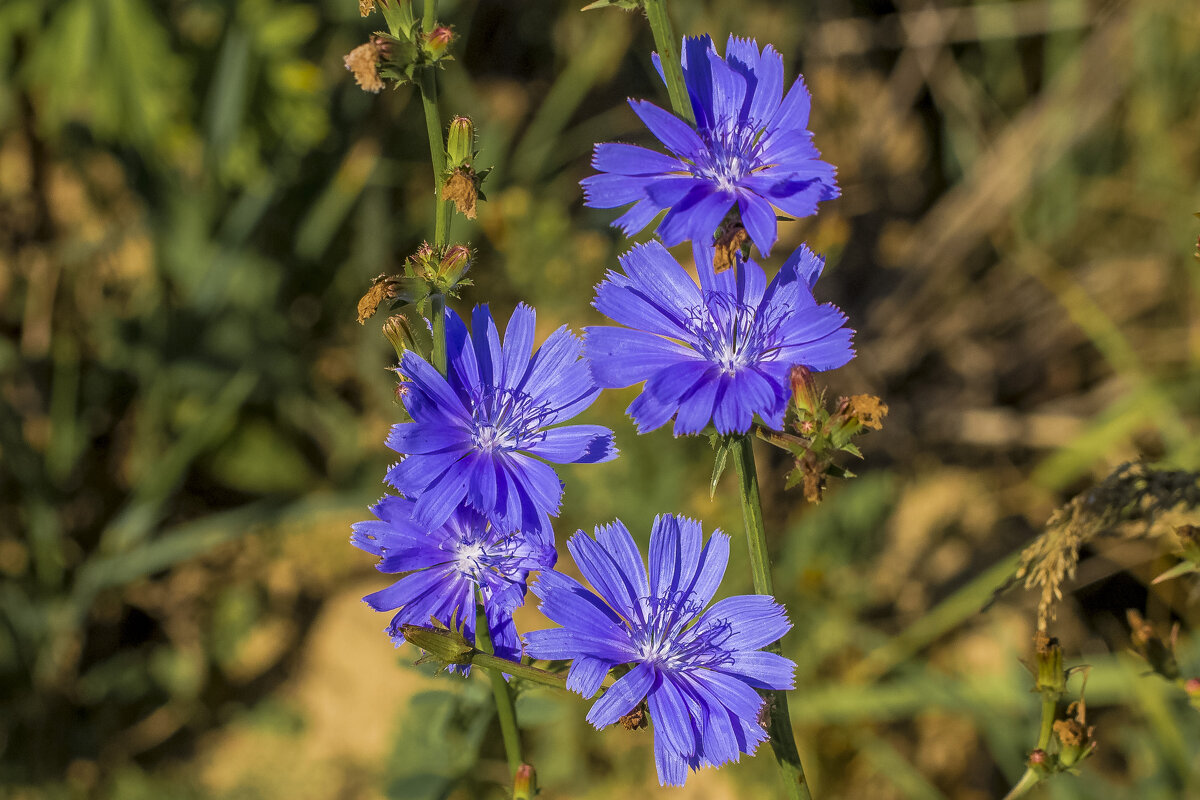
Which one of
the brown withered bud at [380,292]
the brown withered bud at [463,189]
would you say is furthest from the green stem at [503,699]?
the brown withered bud at [463,189]

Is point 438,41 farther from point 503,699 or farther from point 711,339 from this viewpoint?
point 503,699

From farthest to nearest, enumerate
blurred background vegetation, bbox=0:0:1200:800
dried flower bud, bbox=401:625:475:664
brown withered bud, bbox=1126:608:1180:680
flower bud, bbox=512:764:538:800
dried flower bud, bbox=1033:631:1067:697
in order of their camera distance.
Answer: blurred background vegetation, bbox=0:0:1200:800, brown withered bud, bbox=1126:608:1180:680, dried flower bud, bbox=1033:631:1067:697, flower bud, bbox=512:764:538:800, dried flower bud, bbox=401:625:475:664

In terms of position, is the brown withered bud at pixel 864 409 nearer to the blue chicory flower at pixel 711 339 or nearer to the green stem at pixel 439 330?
the blue chicory flower at pixel 711 339

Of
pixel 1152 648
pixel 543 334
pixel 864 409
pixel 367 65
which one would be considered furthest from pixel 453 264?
pixel 543 334

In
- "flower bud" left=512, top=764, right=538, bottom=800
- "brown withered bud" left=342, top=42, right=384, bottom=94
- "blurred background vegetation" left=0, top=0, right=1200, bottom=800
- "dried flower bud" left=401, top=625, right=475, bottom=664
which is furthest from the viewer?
"blurred background vegetation" left=0, top=0, right=1200, bottom=800

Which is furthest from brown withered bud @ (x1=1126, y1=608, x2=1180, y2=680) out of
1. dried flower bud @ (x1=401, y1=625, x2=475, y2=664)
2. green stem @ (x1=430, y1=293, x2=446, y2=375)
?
green stem @ (x1=430, y1=293, x2=446, y2=375)

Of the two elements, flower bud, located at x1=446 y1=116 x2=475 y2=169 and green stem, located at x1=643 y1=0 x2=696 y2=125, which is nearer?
green stem, located at x1=643 y1=0 x2=696 y2=125

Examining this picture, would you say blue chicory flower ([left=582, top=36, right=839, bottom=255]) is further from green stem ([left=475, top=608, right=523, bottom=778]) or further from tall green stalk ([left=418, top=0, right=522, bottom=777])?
green stem ([left=475, top=608, right=523, bottom=778])
